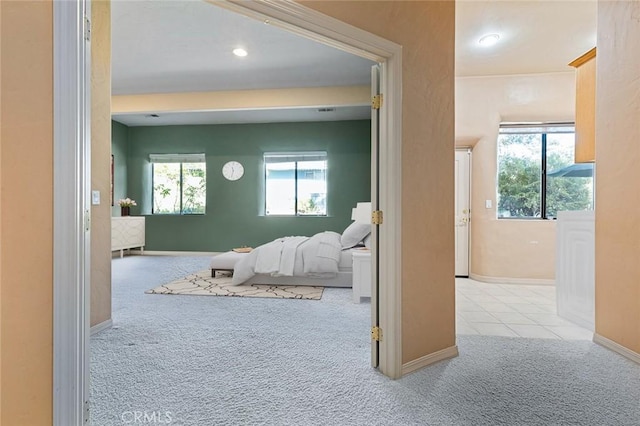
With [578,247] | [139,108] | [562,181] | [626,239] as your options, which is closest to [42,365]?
[626,239]

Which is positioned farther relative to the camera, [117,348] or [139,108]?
[139,108]

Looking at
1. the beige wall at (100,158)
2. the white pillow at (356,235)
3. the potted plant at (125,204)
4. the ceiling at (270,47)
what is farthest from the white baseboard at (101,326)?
the potted plant at (125,204)

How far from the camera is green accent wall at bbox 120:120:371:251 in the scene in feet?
23.8

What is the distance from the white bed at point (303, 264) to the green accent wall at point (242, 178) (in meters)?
2.81

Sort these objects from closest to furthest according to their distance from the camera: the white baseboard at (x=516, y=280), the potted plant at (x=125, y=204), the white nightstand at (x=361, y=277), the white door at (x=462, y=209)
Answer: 1. the white nightstand at (x=361, y=277)
2. the white baseboard at (x=516, y=280)
3. the white door at (x=462, y=209)
4. the potted plant at (x=125, y=204)

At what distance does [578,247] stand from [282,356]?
3.02m

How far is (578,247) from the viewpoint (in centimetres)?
316

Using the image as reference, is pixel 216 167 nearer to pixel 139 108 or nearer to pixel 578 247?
pixel 139 108

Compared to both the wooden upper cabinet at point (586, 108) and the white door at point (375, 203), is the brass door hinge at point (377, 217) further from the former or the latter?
the wooden upper cabinet at point (586, 108)

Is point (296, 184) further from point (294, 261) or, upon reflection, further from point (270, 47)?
point (270, 47)

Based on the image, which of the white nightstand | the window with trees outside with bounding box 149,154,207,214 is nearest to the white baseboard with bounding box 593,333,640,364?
the white nightstand

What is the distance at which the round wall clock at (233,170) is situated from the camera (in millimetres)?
7531

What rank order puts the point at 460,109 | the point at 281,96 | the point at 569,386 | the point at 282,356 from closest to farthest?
the point at 569,386 → the point at 282,356 → the point at 460,109 → the point at 281,96

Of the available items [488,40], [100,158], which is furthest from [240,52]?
[488,40]
